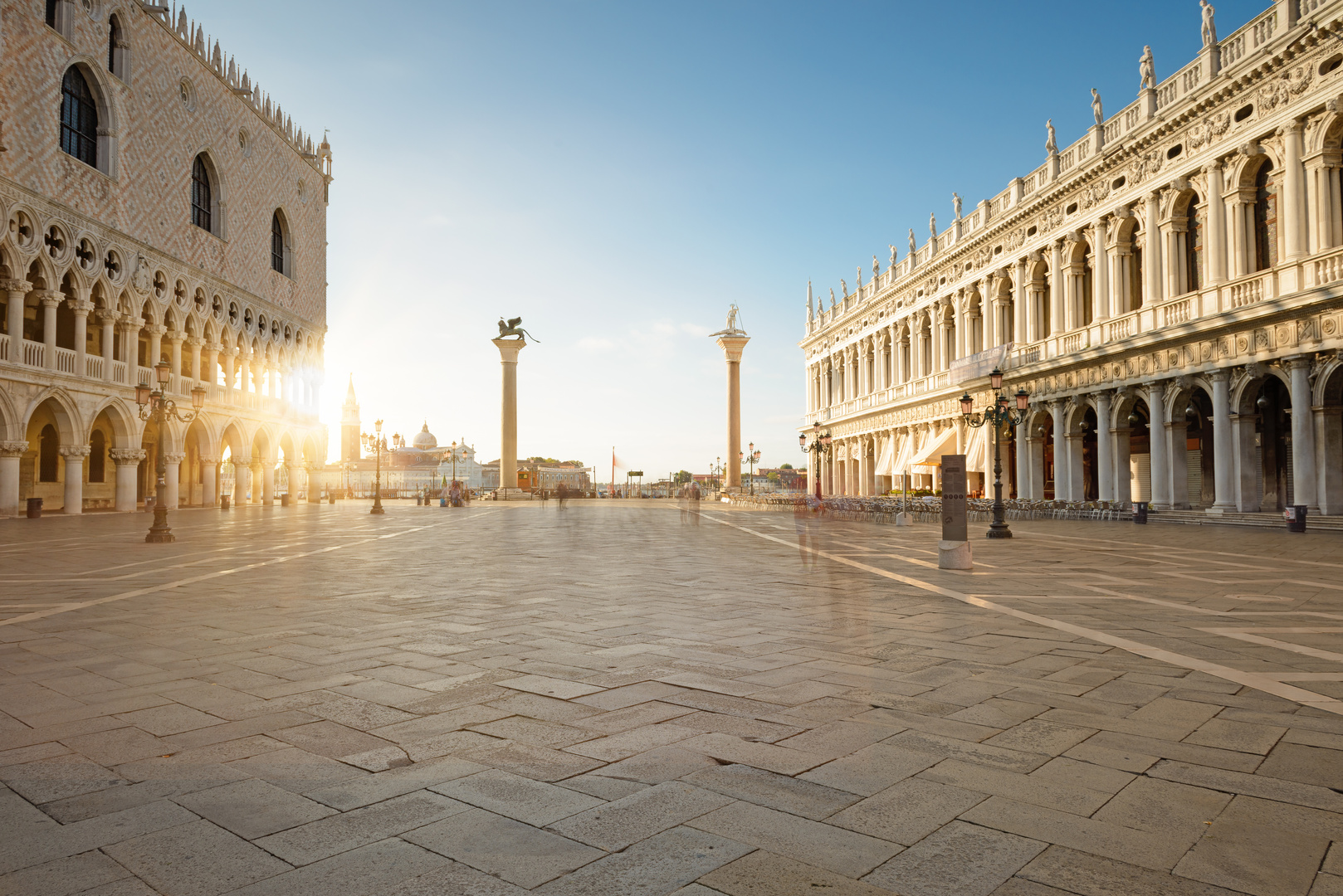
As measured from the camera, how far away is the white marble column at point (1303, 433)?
1911 centimetres

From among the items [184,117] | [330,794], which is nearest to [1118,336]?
[330,794]

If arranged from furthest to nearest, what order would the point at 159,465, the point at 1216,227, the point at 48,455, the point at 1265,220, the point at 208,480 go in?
the point at 208,480 < the point at 48,455 < the point at 1216,227 < the point at 1265,220 < the point at 159,465

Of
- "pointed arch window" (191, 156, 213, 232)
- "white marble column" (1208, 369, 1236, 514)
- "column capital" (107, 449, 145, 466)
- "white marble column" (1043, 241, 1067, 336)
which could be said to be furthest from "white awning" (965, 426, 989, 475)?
"pointed arch window" (191, 156, 213, 232)

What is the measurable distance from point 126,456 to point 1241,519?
38495 mm

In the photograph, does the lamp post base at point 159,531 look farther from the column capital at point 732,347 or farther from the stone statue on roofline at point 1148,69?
the column capital at point 732,347

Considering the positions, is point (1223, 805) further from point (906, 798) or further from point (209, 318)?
point (209, 318)

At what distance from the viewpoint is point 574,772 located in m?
3.39

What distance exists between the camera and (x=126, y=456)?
105ft

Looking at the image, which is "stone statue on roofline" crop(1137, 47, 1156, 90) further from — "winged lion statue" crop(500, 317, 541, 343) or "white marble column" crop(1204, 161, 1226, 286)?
"winged lion statue" crop(500, 317, 541, 343)

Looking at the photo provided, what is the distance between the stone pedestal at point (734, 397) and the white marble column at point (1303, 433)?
35.4m

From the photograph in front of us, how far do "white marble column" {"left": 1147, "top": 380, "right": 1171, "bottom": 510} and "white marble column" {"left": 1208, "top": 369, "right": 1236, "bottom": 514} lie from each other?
192cm

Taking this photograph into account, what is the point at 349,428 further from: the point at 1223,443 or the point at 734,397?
the point at 1223,443

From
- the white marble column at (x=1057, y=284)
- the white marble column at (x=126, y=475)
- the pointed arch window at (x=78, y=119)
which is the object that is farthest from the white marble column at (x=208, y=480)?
the white marble column at (x=1057, y=284)

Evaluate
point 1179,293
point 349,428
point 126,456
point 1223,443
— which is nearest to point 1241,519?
point 1223,443
